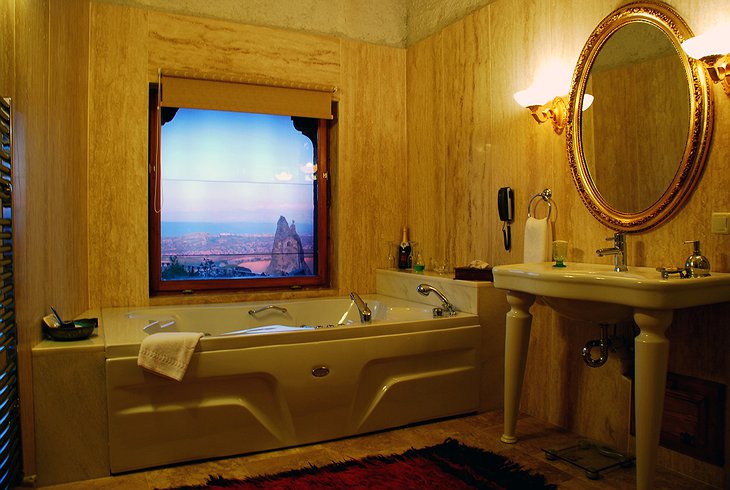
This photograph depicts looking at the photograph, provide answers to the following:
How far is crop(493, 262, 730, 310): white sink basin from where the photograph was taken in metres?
1.87

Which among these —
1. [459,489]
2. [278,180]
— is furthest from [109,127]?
[459,489]

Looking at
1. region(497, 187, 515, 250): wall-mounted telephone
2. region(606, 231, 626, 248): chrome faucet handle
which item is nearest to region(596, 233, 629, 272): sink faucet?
region(606, 231, 626, 248): chrome faucet handle

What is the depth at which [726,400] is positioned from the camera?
83.8 inches

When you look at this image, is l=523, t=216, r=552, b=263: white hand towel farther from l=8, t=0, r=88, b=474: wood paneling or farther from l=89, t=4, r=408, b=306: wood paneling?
l=8, t=0, r=88, b=474: wood paneling

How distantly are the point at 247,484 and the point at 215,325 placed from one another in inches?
49.8

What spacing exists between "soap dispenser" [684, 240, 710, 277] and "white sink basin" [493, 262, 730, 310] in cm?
4

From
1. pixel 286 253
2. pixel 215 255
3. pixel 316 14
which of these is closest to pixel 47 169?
pixel 215 255

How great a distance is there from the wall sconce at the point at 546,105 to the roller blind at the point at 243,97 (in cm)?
142

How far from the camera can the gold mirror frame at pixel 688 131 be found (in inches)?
85.7

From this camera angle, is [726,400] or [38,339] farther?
[38,339]

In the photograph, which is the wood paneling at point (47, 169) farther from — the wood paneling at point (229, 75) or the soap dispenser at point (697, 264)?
the soap dispenser at point (697, 264)

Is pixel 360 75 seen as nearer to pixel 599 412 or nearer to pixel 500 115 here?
pixel 500 115

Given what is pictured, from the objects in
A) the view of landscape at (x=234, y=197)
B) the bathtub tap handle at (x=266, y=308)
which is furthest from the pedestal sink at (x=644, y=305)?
the view of landscape at (x=234, y=197)

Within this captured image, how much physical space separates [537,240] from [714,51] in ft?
3.64
